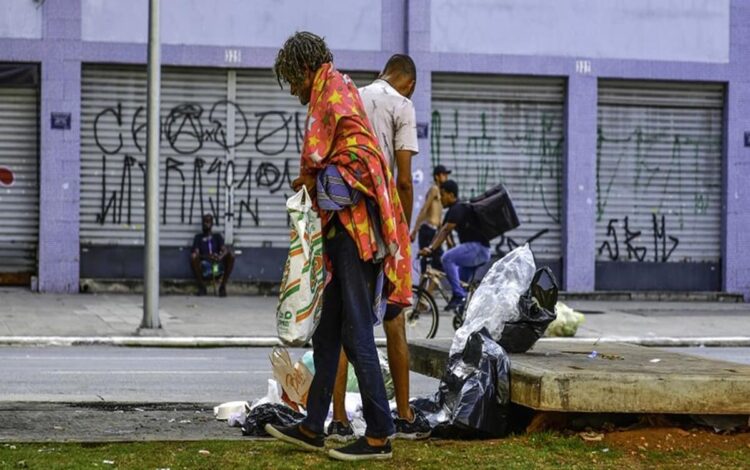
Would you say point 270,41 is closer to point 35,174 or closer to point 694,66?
point 35,174

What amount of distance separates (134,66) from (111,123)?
40.6 inches

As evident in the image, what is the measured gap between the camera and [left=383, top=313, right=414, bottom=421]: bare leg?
734cm

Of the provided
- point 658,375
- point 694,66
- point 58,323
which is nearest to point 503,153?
point 694,66

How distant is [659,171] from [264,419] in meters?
19.0

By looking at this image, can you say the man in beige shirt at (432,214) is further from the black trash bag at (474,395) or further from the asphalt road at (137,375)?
the black trash bag at (474,395)

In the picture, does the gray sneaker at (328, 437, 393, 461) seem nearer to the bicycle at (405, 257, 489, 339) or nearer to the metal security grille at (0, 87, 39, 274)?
the bicycle at (405, 257, 489, 339)

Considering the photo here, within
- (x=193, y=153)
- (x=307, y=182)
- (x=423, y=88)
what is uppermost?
(x=423, y=88)

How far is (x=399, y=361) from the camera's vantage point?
7.42 meters

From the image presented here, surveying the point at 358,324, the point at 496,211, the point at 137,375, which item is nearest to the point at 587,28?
the point at 496,211

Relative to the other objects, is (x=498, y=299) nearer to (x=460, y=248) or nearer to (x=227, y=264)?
(x=460, y=248)

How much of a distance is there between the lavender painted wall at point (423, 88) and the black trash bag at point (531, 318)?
605 inches

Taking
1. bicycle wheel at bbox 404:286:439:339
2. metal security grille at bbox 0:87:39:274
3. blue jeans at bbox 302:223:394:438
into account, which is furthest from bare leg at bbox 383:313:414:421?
metal security grille at bbox 0:87:39:274

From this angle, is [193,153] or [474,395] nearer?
[474,395]

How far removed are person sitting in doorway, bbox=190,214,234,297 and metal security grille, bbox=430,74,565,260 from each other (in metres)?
4.15
